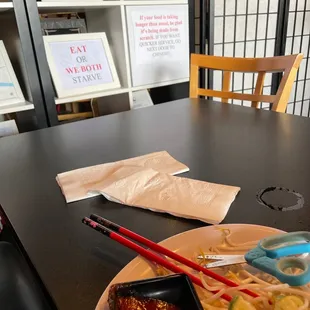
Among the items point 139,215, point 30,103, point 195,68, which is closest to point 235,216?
point 139,215

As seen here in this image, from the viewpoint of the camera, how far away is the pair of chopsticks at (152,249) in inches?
14.0

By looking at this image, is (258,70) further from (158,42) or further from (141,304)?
(141,304)

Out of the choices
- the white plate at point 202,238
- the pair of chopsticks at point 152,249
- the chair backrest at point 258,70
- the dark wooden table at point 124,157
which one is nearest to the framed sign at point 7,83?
A: the dark wooden table at point 124,157

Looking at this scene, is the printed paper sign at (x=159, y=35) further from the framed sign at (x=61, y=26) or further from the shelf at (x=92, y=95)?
the framed sign at (x=61, y=26)

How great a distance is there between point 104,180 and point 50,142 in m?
0.32

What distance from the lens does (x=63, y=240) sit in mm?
473

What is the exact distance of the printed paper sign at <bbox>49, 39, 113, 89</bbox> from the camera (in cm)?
144

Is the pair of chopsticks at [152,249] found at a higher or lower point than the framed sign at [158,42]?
lower

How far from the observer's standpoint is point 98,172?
0.67 m

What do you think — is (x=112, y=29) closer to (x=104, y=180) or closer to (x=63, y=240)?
(x=104, y=180)

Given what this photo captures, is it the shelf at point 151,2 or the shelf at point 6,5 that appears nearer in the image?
the shelf at point 6,5

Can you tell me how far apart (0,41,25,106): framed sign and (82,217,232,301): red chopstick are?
1.09 metres

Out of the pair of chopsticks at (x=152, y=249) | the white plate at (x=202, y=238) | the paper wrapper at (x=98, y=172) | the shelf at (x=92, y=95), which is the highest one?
the pair of chopsticks at (x=152, y=249)

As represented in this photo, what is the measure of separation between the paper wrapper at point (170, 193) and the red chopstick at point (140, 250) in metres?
0.10
